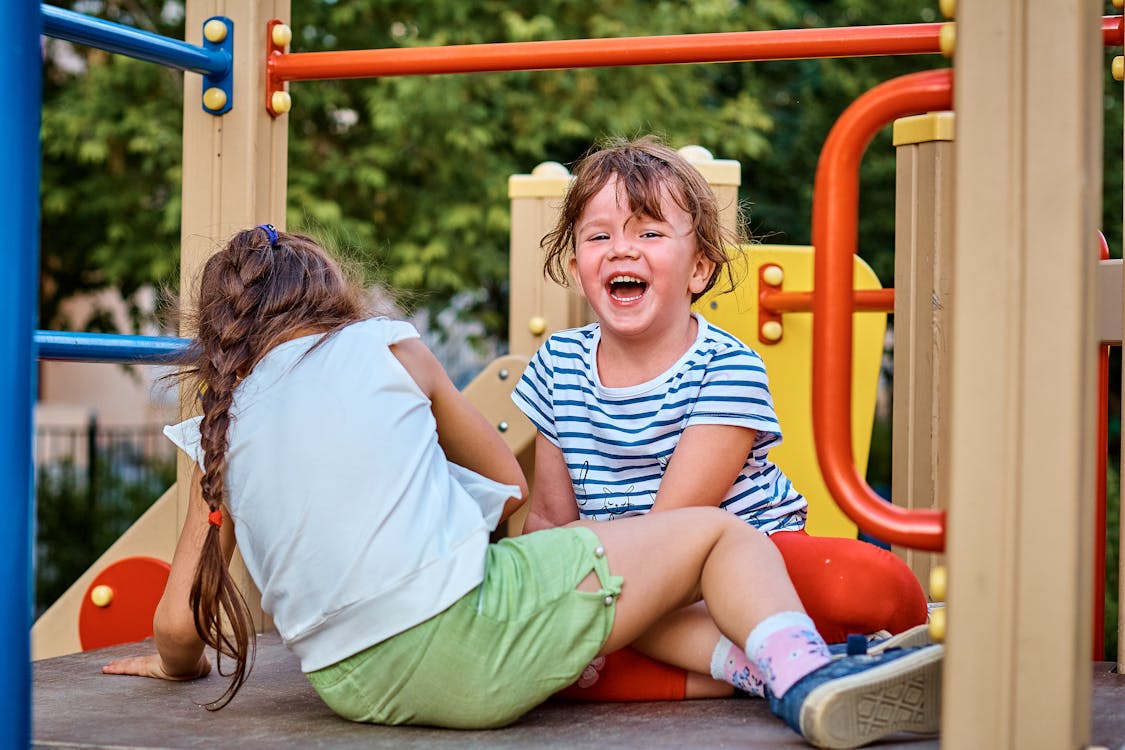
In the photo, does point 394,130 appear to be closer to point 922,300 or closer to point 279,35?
point 279,35

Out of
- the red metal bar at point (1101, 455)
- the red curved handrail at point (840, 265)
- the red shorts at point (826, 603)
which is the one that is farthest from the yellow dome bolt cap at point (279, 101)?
the red metal bar at point (1101, 455)

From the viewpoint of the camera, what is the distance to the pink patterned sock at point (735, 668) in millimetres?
1906

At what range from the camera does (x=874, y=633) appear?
214cm

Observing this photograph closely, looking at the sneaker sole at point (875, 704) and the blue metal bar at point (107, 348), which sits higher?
the blue metal bar at point (107, 348)

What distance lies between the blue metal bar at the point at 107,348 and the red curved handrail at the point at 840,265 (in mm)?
1190

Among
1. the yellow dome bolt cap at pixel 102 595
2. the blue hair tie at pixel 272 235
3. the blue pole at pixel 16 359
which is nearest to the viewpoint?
the blue pole at pixel 16 359

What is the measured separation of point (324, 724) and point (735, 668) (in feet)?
1.93

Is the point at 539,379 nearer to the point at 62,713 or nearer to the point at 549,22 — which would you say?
the point at 62,713

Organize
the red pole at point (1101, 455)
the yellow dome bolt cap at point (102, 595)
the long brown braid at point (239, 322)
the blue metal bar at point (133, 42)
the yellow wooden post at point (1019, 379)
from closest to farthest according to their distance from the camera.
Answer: the yellow wooden post at point (1019, 379) → the long brown braid at point (239, 322) → the blue metal bar at point (133, 42) → the red pole at point (1101, 455) → the yellow dome bolt cap at point (102, 595)

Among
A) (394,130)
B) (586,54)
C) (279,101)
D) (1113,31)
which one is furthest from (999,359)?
(394,130)

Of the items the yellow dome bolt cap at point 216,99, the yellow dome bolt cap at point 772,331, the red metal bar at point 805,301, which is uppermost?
the yellow dome bolt cap at point 216,99

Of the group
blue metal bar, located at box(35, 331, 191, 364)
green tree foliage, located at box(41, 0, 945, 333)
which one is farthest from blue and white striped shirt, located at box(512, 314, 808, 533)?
green tree foliage, located at box(41, 0, 945, 333)

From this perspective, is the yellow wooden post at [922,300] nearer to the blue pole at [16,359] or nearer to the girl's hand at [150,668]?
the girl's hand at [150,668]

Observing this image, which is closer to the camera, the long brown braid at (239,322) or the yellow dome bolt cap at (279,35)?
the long brown braid at (239,322)
